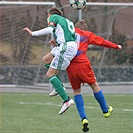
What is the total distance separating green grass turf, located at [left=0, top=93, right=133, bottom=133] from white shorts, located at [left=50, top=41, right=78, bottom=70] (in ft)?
4.97

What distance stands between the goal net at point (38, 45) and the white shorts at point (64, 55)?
9.34 metres

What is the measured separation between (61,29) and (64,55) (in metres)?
0.43

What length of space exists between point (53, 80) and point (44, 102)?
641 centimetres

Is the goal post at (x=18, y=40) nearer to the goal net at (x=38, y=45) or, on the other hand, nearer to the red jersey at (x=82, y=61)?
the goal net at (x=38, y=45)

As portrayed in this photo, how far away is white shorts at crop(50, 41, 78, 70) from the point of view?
33.1ft

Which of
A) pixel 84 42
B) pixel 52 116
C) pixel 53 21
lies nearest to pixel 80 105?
pixel 84 42

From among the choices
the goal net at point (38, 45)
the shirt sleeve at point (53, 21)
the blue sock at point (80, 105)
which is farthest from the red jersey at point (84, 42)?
the goal net at point (38, 45)

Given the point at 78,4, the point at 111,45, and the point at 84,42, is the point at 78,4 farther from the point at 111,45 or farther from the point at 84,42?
the point at 111,45

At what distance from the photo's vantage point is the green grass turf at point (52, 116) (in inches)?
450

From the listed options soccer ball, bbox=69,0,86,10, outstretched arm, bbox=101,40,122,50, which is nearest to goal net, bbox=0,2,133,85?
soccer ball, bbox=69,0,86,10

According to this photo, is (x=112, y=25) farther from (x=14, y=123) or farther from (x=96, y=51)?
(x=14, y=123)

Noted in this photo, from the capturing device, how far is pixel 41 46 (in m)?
21.4

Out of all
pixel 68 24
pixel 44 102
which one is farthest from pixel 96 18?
pixel 68 24

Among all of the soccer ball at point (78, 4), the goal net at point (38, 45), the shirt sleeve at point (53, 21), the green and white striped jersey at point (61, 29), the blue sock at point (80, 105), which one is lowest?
the goal net at point (38, 45)
